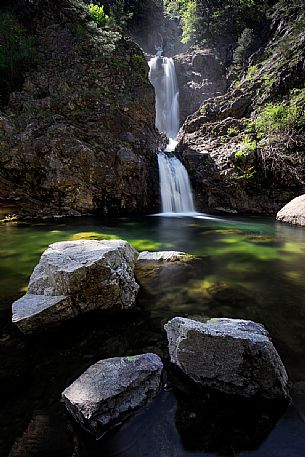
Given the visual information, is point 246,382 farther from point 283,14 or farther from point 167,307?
point 283,14

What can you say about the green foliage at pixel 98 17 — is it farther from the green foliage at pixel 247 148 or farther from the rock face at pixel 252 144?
the green foliage at pixel 247 148

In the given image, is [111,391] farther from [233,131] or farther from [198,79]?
[198,79]

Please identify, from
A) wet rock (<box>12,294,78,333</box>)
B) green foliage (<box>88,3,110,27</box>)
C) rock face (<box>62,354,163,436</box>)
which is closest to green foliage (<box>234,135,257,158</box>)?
green foliage (<box>88,3,110,27</box>)

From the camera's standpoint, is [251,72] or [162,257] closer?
[162,257]

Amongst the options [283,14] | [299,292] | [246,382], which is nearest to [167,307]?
[246,382]

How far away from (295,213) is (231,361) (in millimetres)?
10180

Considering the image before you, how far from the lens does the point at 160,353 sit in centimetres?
245

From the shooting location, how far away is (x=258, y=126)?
15.4m

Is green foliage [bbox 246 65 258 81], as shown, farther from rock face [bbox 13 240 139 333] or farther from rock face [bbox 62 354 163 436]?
rock face [bbox 62 354 163 436]

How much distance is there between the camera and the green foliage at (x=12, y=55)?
14.3 metres

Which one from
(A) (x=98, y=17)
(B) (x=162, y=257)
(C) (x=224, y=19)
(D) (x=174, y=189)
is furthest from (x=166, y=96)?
(B) (x=162, y=257)

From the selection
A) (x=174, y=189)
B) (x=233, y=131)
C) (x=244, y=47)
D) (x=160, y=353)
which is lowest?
(x=160, y=353)

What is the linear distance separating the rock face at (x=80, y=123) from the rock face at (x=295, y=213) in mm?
Answer: 6702

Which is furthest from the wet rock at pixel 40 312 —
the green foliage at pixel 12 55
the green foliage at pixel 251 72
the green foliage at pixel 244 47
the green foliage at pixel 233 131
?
the green foliage at pixel 244 47
